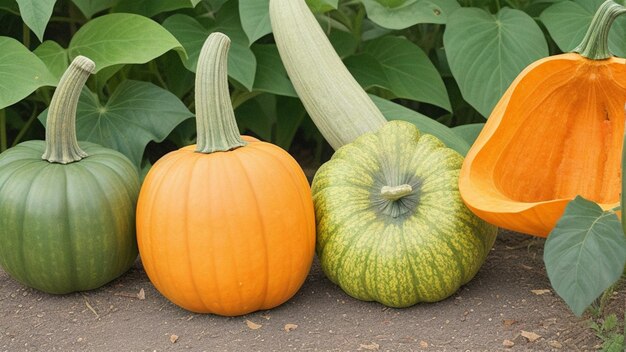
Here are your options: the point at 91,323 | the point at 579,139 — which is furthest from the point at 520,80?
the point at 91,323

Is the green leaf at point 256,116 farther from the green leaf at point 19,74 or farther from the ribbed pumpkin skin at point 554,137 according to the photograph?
the ribbed pumpkin skin at point 554,137

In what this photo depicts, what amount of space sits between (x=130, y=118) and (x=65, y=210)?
0.57 m

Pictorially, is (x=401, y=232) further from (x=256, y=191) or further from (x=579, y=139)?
(x=579, y=139)

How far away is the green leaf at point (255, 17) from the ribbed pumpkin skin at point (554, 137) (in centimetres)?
77

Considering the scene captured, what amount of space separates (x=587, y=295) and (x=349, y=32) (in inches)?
66.8

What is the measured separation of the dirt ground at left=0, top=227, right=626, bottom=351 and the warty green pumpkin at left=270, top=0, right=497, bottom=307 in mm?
74

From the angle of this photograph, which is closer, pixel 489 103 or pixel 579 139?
pixel 579 139

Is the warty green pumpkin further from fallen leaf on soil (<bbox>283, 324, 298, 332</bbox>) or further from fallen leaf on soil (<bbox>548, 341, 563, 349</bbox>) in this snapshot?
fallen leaf on soil (<bbox>548, 341, 563, 349</bbox>)

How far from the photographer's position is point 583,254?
67.2 inches

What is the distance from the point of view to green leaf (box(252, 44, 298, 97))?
2.87m

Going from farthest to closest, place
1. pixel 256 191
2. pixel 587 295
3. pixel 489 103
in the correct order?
pixel 489 103 → pixel 256 191 → pixel 587 295

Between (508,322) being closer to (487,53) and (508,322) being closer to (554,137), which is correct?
(554,137)

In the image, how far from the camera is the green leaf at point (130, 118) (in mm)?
2668

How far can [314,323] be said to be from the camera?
2145 millimetres
